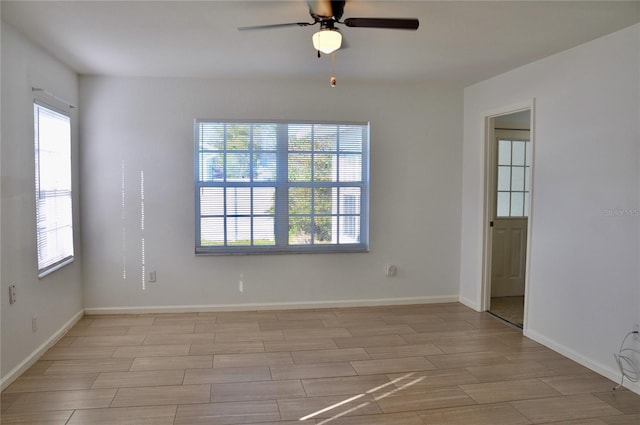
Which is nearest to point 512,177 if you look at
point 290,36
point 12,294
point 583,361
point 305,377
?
point 583,361

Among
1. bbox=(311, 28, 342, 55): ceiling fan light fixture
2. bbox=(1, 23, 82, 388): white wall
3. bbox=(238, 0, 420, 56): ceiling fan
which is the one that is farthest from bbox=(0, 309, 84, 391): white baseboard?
bbox=(311, 28, 342, 55): ceiling fan light fixture

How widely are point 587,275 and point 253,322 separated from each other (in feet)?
9.42

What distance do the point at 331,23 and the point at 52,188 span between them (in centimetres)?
270

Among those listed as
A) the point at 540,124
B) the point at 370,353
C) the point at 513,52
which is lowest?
the point at 370,353

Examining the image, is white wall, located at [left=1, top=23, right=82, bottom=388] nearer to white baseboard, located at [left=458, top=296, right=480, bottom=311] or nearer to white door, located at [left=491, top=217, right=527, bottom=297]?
white baseboard, located at [left=458, top=296, right=480, bottom=311]

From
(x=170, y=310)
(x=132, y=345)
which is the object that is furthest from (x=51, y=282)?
(x=170, y=310)

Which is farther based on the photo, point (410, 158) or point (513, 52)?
point (410, 158)

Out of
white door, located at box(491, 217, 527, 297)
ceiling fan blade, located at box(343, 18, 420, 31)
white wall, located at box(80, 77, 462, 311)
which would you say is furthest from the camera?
white door, located at box(491, 217, 527, 297)

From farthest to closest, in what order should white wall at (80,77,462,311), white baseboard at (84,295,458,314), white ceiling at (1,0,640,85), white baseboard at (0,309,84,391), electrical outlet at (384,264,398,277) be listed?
1. electrical outlet at (384,264,398,277)
2. white baseboard at (84,295,458,314)
3. white wall at (80,77,462,311)
4. white baseboard at (0,309,84,391)
5. white ceiling at (1,0,640,85)

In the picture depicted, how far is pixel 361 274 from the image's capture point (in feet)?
16.8

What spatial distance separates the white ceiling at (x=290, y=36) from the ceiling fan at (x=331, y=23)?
150 mm

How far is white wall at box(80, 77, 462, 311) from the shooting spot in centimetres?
467

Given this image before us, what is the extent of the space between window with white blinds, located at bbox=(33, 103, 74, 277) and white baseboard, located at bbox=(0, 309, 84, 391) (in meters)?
0.55

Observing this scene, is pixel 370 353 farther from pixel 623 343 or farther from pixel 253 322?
pixel 623 343
